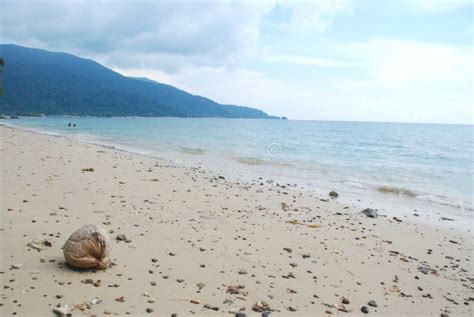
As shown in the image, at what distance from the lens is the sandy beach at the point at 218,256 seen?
4980 mm

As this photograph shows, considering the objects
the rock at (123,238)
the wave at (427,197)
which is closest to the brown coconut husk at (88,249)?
the rock at (123,238)

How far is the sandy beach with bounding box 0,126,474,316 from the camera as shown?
4.98m

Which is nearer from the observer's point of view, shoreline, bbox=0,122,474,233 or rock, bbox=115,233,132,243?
rock, bbox=115,233,132,243

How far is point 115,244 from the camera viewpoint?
672cm

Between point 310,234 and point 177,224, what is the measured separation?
3196 millimetres

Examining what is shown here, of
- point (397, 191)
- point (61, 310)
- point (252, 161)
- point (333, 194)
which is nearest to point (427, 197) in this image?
point (397, 191)

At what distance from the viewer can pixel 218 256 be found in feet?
22.0

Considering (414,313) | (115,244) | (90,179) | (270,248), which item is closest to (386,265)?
(414,313)

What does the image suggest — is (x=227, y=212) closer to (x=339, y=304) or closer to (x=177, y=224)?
(x=177, y=224)

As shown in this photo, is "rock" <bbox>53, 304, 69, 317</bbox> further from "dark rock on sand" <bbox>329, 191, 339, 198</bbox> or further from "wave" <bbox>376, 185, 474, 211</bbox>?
"wave" <bbox>376, 185, 474, 211</bbox>

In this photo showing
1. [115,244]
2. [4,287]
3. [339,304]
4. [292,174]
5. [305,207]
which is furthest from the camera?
[292,174]

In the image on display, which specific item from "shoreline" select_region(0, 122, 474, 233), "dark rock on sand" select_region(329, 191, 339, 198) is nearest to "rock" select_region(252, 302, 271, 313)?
"shoreline" select_region(0, 122, 474, 233)

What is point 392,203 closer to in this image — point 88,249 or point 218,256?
point 218,256

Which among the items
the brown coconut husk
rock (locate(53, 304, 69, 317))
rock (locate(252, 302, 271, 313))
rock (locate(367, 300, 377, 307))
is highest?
the brown coconut husk
